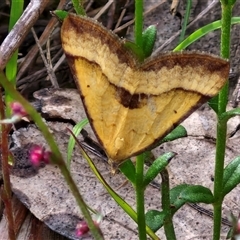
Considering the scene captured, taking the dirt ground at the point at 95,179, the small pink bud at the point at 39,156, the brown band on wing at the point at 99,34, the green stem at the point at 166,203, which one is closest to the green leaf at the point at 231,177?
the green stem at the point at 166,203

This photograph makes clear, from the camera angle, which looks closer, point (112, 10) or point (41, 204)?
point (41, 204)

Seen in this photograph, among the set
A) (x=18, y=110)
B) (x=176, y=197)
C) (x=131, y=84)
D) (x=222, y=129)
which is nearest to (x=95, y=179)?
(x=176, y=197)

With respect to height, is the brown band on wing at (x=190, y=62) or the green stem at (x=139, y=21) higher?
the green stem at (x=139, y=21)

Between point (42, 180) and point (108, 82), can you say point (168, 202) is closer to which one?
point (108, 82)

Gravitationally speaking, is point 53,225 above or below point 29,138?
below

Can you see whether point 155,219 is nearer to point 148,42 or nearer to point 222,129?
point 222,129

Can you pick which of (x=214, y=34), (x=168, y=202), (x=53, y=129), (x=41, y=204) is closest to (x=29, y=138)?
(x=53, y=129)

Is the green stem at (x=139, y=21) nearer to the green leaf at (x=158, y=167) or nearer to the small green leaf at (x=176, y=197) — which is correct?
the green leaf at (x=158, y=167)
